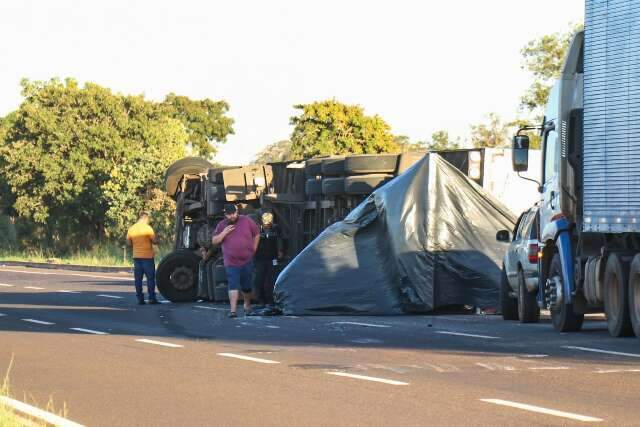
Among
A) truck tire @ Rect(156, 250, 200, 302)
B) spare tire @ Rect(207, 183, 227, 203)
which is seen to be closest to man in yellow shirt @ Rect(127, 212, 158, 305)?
truck tire @ Rect(156, 250, 200, 302)

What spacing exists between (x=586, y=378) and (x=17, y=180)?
196ft

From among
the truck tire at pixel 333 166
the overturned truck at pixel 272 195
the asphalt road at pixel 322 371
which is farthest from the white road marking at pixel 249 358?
the truck tire at pixel 333 166

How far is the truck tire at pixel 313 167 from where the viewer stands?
2544 cm

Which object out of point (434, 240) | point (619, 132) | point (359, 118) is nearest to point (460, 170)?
point (434, 240)

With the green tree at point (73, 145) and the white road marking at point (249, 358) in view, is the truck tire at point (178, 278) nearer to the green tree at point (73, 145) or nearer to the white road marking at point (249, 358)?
the white road marking at point (249, 358)

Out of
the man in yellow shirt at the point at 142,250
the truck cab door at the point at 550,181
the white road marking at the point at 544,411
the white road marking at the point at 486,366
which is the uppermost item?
the truck cab door at the point at 550,181

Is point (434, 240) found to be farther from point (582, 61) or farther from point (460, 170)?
point (582, 61)

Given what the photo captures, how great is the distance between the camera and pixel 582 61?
1814cm

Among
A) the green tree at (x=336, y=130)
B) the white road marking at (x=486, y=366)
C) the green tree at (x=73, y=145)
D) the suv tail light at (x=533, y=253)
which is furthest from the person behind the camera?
the green tree at (x=73, y=145)

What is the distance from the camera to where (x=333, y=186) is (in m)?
24.6

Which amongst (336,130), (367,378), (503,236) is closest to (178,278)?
(503,236)

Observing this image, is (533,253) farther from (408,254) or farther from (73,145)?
(73,145)

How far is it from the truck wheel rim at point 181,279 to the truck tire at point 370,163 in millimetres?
5062

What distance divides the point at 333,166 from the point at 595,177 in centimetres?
813
